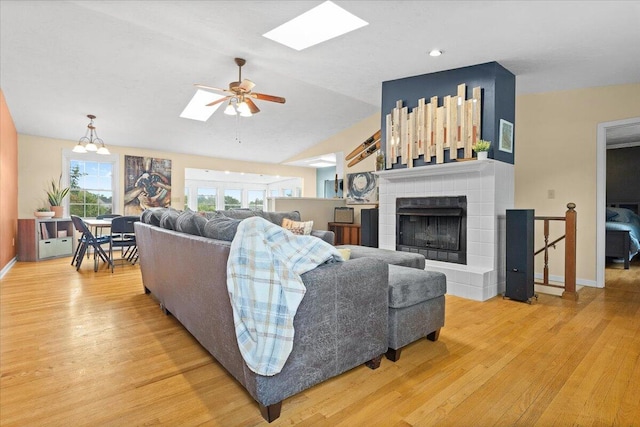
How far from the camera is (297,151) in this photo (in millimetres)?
8438

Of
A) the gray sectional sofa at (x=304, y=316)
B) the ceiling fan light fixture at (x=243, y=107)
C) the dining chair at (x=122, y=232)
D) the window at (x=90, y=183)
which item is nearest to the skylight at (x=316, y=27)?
the ceiling fan light fixture at (x=243, y=107)

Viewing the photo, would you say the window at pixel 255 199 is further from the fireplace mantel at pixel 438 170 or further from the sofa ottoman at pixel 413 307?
the sofa ottoman at pixel 413 307

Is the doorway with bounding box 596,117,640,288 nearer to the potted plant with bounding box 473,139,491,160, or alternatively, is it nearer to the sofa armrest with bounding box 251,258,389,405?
the potted plant with bounding box 473,139,491,160

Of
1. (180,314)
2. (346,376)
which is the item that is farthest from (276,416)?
(180,314)

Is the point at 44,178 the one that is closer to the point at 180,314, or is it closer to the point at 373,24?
the point at 180,314

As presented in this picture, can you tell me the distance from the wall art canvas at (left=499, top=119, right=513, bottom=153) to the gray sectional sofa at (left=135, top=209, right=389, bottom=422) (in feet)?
8.99

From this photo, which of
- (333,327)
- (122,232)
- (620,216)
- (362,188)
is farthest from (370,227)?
(620,216)

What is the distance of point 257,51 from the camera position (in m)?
4.01

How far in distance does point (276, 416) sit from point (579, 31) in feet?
12.6

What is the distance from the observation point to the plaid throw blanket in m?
1.44

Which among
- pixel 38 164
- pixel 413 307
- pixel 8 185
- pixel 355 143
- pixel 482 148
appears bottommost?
pixel 413 307

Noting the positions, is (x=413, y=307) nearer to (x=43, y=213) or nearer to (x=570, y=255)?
(x=570, y=255)

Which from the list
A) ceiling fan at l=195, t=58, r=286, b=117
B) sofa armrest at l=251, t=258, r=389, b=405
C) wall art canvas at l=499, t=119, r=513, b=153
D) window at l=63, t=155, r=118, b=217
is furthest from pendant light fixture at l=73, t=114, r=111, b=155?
wall art canvas at l=499, t=119, r=513, b=153

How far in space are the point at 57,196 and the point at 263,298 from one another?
6821mm
